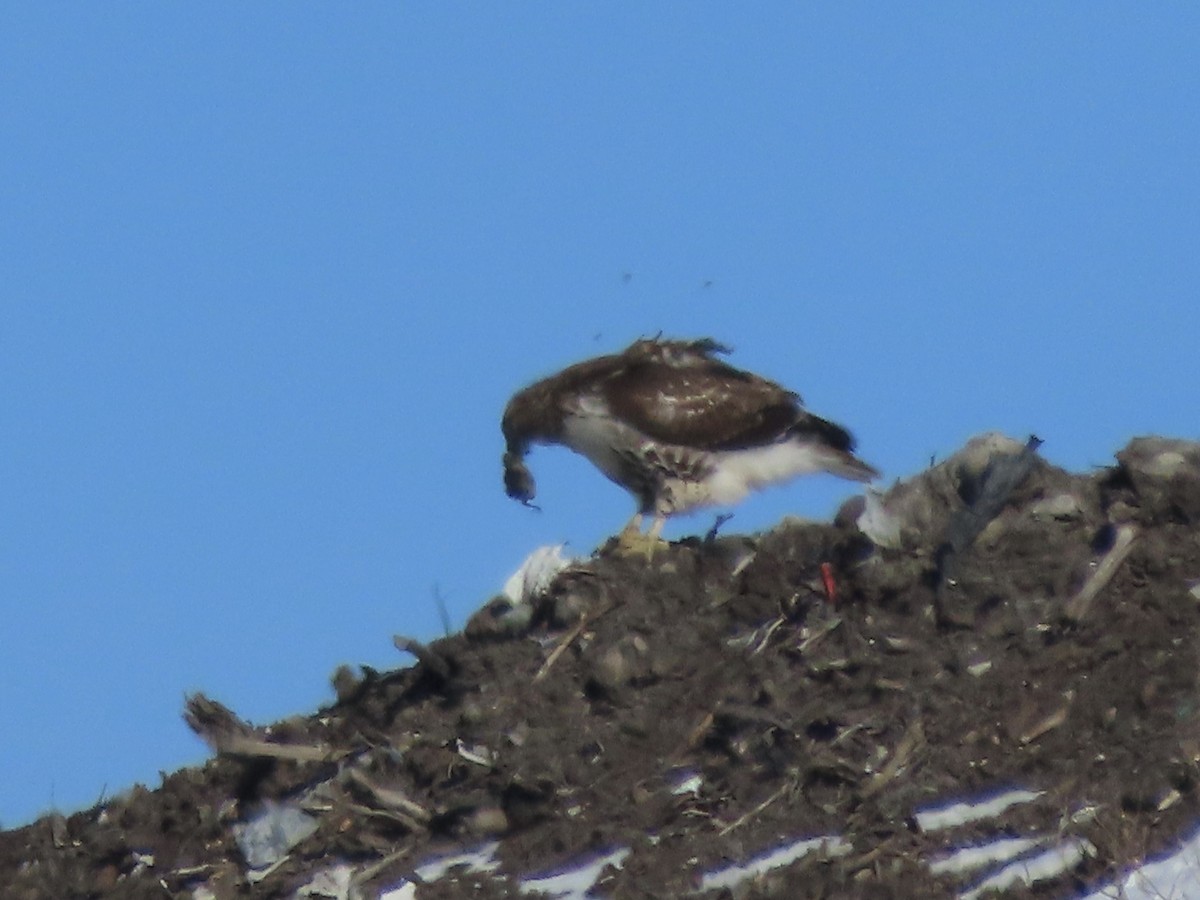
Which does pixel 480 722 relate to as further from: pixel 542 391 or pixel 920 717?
pixel 542 391

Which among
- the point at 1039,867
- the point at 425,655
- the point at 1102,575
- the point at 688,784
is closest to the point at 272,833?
the point at 425,655

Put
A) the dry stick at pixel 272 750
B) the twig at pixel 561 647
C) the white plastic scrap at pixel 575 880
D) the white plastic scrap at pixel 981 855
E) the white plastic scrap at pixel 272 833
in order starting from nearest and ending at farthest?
the white plastic scrap at pixel 981 855 → the white plastic scrap at pixel 575 880 → the white plastic scrap at pixel 272 833 → the dry stick at pixel 272 750 → the twig at pixel 561 647

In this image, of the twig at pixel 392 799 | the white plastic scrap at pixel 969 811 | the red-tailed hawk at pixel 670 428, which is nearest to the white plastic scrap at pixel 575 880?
the twig at pixel 392 799

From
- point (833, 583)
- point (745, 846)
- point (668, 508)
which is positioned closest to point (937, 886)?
point (745, 846)

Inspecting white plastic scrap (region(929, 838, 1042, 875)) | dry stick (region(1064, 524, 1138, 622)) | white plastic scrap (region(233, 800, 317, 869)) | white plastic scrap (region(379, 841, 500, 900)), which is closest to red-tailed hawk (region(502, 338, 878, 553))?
dry stick (region(1064, 524, 1138, 622))

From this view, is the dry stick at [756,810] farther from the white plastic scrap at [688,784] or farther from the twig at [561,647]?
the twig at [561,647]

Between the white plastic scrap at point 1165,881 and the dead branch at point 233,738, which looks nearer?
the white plastic scrap at point 1165,881

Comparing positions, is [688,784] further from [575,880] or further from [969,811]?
[969,811]
